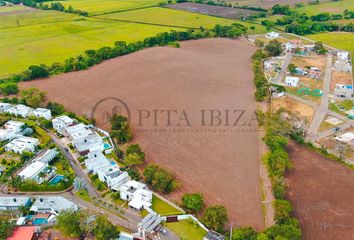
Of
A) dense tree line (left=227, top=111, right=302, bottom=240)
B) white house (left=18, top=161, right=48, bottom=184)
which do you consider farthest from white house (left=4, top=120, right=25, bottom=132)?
dense tree line (left=227, top=111, right=302, bottom=240)

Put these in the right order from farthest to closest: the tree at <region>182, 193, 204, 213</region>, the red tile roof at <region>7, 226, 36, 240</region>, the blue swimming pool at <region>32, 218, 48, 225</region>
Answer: the tree at <region>182, 193, 204, 213</region> → the blue swimming pool at <region>32, 218, 48, 225</region> → the red tile roof at <region>7, 226, 36, 240</region>

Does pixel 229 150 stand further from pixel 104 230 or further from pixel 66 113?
pixel 66 113

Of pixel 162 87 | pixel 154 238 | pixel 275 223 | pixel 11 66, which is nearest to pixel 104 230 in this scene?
pixel 154 238

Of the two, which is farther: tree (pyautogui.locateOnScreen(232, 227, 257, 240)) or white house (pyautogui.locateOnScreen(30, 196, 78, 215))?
white house (pyautogui.locateOnScreen(30, 196, 78, 215))

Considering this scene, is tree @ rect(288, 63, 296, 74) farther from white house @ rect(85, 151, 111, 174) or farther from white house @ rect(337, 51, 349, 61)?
white house @ rect(85, 151, 111, 174)

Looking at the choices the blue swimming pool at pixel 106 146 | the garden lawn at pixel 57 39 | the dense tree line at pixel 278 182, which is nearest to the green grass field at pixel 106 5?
the garden lawn at pixel 57 39

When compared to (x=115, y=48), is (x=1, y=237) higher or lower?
lower
